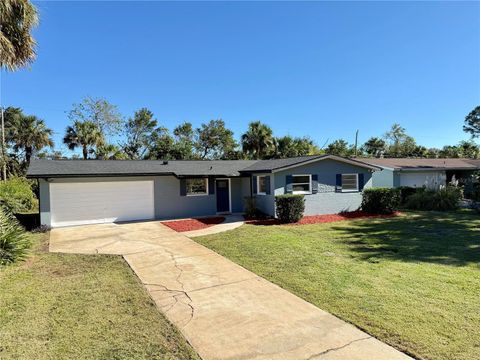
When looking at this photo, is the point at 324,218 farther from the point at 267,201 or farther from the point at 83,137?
the point at 83,137

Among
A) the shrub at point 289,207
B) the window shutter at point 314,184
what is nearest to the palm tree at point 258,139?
the window shutter at point 314,184

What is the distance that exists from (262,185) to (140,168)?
21.1 feet

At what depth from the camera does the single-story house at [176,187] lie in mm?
13461

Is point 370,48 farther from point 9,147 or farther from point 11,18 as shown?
point 9,147

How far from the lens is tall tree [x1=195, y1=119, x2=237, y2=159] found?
133ft

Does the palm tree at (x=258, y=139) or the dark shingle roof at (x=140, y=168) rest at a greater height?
the palm tree at (x=258, y=139)

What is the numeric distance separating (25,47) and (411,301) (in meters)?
11.2

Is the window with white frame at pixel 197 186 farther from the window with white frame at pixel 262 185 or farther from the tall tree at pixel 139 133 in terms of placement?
the tall tree at pixel 139 133

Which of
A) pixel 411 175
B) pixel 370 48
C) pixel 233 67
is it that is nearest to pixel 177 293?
pixel 370 48

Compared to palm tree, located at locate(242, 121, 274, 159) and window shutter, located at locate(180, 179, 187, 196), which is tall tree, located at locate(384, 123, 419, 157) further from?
window shutter, located at locate(180, 179, 187, 196)

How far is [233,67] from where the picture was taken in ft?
65.2

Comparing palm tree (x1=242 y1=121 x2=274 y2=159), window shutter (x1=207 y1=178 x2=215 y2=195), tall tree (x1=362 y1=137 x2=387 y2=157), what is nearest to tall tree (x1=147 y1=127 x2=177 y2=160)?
palm tree (x1=242 y1=121 x2=274 y2=159)

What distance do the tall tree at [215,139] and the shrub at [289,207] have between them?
27609 millimetres

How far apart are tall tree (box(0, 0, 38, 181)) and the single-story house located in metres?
5.52
